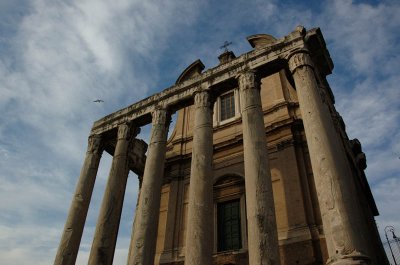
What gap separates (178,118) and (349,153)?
35.4 ft

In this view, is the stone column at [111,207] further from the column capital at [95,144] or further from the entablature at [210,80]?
the column capital at [95,144]

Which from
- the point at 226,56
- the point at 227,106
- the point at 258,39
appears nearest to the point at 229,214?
the point at 227,106

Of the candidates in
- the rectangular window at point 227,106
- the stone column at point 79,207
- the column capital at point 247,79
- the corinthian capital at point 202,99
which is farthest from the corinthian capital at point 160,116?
the rectangular window at point 227,106

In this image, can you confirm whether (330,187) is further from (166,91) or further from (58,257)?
(58,257)

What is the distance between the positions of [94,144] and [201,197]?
838cm

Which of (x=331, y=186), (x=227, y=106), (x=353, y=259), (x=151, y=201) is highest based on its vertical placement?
(x=227, y=106)

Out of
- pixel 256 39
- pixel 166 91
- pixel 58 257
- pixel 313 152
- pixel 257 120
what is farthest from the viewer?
pixel 256 39

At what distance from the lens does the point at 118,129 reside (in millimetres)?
17141

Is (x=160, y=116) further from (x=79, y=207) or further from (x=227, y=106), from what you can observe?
(x=227, y=106)

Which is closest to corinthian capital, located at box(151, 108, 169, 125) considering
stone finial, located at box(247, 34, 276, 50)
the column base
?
stone finial, located at box(247, 34, 276, 50)

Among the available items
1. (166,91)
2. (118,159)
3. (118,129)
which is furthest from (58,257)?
(166,91)

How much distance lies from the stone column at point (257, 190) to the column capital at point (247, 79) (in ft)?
0.79

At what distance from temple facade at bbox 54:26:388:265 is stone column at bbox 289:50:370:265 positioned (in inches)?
1.2

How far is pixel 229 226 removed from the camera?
51.1 feet
